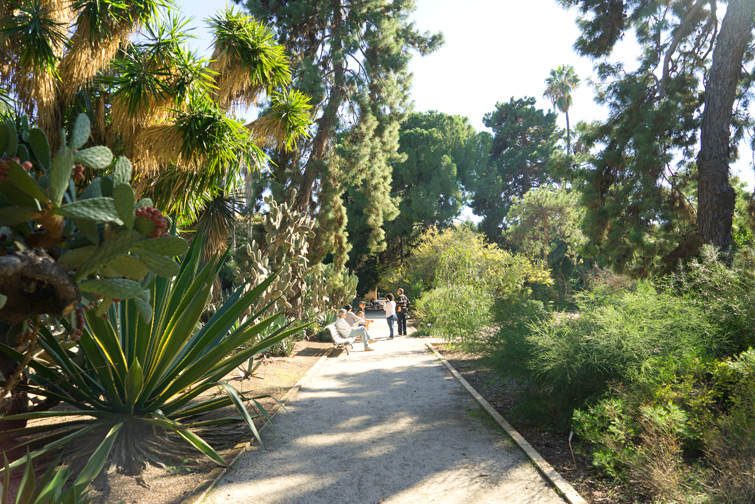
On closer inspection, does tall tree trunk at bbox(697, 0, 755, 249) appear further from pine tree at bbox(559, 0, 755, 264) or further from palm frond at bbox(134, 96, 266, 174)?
palm frond at bbox(134, 96, 266, 174)

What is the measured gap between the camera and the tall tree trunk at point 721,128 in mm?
8906

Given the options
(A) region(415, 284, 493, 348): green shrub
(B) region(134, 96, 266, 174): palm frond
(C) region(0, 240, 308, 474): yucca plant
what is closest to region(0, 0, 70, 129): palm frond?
(B) region(134, 96, 266, 174): palm frond

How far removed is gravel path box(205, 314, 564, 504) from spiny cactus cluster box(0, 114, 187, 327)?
2.55 meters

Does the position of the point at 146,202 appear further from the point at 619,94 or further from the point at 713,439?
the point at 619,94

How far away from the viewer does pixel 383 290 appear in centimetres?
3747

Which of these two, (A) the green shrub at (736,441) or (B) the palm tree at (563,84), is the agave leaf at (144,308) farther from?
(B) the palm tree at (563,84)

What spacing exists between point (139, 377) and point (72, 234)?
2.27 meters

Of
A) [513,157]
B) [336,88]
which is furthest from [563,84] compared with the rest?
[336,88]

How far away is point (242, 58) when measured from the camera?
7770mm

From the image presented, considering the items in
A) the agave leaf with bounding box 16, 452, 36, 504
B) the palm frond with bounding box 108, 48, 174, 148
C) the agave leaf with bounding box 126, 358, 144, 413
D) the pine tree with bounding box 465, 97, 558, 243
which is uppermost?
the pine tree with bounding box 465, 97, 558, 243

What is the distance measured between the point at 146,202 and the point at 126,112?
18.1 feet

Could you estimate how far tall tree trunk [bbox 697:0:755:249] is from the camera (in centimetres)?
891

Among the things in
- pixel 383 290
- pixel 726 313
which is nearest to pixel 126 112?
pixel 726 313

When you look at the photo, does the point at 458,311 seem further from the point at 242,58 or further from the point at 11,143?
the point at 11,143
